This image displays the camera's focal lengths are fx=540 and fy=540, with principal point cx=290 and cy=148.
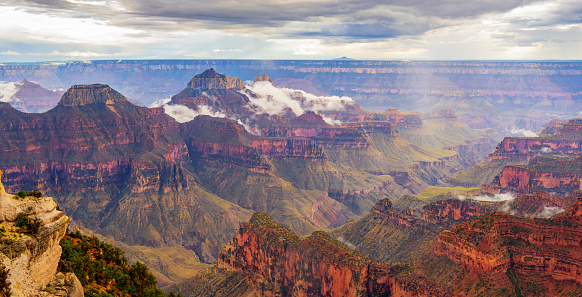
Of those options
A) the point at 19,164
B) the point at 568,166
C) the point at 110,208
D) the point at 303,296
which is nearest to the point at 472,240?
the point at 303,296

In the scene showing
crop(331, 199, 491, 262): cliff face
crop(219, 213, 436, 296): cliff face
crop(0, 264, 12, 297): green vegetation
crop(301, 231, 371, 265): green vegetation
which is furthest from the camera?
crop(331, 199, 491, 262): cliff face

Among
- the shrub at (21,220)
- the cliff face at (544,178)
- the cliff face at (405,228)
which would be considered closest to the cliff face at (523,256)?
the cliff face at (405,228)

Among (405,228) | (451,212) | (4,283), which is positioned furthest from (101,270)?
(405,228)

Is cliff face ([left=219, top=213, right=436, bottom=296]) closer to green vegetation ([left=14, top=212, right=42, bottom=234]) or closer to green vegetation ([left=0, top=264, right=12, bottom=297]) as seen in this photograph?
green vegetation ([left=14, top=212, right=42, bottom=234])

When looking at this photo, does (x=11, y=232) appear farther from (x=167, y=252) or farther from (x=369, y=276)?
(x=167, y=252)

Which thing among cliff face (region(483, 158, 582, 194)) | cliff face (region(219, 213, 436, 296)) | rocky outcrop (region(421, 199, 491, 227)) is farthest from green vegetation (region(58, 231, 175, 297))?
cliff face (region(483, 158, 582, 194))

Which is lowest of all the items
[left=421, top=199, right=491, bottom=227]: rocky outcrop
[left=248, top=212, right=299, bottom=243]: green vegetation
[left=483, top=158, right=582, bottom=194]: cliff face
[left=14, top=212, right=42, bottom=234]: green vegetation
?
[left=483, top=158, right=582, bottom=194]: cliff face
